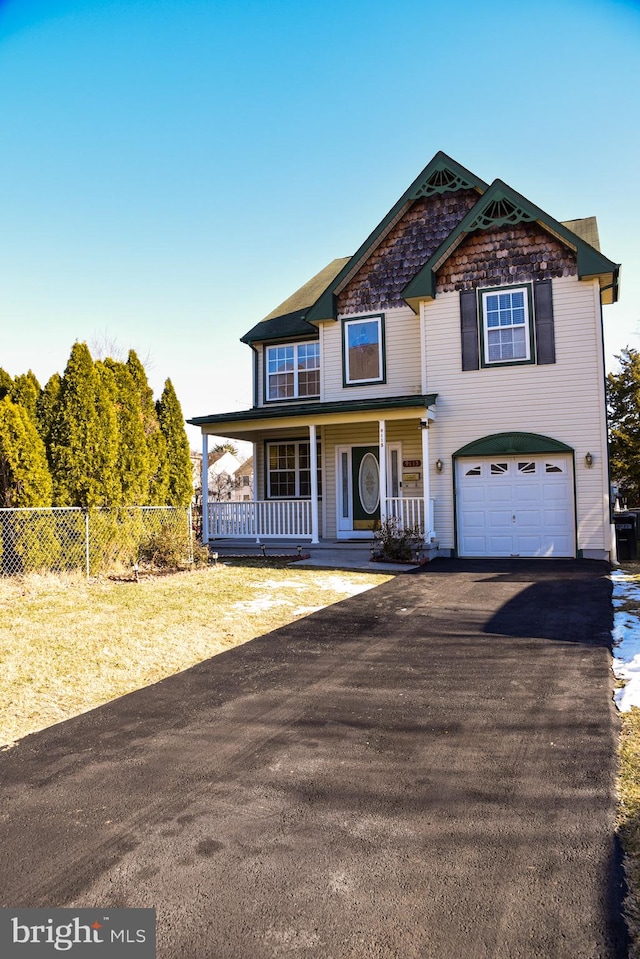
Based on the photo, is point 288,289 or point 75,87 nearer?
point 75,87

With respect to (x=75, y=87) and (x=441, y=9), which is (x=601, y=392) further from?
(x=75, y=87)

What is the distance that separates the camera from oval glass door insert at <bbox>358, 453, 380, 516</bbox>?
1700cm

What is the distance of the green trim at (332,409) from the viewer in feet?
47.0

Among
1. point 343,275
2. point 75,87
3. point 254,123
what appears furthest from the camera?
point 343,275

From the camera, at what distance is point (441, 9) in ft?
31.7

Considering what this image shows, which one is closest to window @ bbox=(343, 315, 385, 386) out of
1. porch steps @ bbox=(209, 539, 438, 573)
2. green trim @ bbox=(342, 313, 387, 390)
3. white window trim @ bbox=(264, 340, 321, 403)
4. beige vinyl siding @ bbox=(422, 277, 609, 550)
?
green trim @ bbox=(342, 313, 387, 390)

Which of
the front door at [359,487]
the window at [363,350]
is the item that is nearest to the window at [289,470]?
the front door at [359,487]

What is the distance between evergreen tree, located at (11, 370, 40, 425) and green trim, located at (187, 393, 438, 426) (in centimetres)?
554

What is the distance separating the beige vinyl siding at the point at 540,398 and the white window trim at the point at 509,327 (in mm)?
176

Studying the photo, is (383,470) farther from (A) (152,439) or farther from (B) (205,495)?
(A) (152,439)

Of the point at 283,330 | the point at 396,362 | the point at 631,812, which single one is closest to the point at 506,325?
the point at 396,362

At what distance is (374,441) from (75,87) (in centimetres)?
1055

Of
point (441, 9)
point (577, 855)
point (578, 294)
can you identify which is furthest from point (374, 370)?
point (577, 855)

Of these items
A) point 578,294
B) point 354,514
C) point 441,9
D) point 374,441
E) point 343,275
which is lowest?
point 354,514
